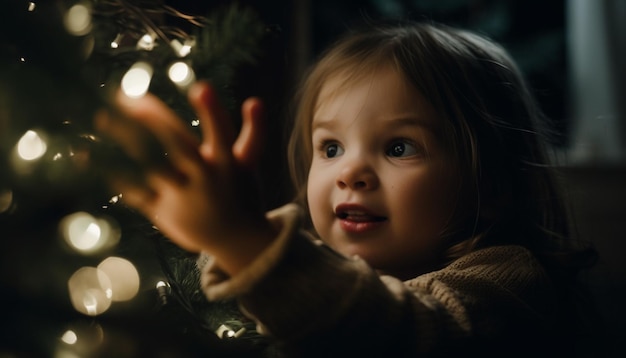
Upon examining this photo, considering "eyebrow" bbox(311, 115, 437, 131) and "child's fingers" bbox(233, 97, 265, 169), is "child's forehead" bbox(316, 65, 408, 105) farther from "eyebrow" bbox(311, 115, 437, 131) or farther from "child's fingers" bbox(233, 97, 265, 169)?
"child's fingers" bbox(233, 97, 265, 169)

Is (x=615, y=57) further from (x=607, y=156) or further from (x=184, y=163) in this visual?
(x=184, y=163)

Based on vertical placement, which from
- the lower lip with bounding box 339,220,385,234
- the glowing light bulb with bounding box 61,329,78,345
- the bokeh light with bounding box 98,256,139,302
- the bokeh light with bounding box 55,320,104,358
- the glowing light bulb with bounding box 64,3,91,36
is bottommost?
the lower lip with bounding box 339,220,385,234

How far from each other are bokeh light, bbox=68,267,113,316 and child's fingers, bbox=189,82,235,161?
4.4 inches

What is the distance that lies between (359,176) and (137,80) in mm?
344

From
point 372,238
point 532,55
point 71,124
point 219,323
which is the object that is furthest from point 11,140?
point 532,55

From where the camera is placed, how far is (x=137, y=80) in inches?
20.2

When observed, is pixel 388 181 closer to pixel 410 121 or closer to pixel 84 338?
pixel 410 121

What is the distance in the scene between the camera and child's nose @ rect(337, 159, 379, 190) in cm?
79

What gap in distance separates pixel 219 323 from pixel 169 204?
234 millimetres

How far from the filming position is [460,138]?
0.84 metres

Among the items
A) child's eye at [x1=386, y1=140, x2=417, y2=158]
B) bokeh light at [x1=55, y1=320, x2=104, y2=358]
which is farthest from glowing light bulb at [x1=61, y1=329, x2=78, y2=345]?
child's eye at [x1=386, y1=140, x2=417, y2=158]

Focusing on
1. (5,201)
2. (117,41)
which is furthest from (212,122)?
(117,41)

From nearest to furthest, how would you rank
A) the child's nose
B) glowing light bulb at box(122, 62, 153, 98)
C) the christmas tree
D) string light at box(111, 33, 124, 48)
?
the christmas tree
glowing light bulb at box(122, 62, 153, 98)
string light at box(111, 33, 124, 48)
the child's nose

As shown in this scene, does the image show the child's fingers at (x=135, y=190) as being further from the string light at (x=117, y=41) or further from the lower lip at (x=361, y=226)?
the lower lip at (x=361, y=226)
